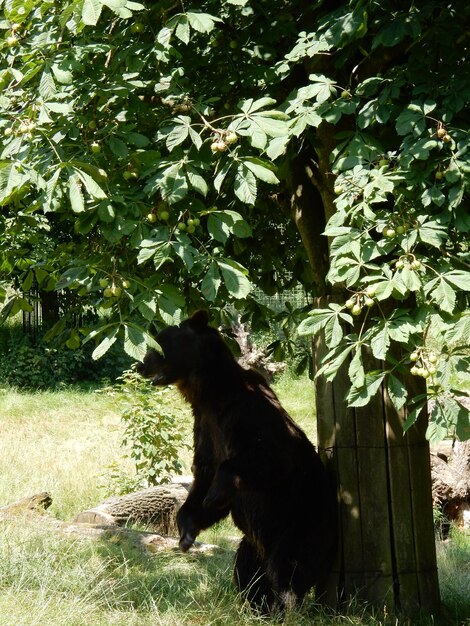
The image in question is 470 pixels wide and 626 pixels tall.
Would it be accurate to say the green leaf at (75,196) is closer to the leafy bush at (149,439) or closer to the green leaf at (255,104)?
the green leaf at (255,104)

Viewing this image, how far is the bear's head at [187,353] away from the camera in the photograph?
5988 millimetres

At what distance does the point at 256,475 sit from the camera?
5.69 meters

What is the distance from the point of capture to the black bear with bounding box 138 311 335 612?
18.4 ft

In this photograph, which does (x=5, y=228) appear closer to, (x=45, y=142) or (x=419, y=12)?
(x=45, y=142)

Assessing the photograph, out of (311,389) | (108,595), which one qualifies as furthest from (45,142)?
(311,389)

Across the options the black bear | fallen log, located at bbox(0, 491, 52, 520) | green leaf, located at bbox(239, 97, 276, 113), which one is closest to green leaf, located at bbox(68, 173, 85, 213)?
green leaf, located at bbox(239, 97, 276, 113)

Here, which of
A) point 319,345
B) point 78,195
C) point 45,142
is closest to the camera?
point 78,195

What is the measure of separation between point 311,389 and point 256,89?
12306 mm

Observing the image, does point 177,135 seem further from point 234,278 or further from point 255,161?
point 234,278

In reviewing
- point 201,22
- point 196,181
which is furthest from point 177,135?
point 201,22

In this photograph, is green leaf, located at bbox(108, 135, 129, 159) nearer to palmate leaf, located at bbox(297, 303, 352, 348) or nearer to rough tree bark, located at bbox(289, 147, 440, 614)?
palmate leaf, located at bbox(297, 303, 352, 348)

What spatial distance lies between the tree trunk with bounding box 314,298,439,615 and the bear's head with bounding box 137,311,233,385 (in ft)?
2.92

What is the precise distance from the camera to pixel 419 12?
4207 millimetres

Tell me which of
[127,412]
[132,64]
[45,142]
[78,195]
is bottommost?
[127,412]
